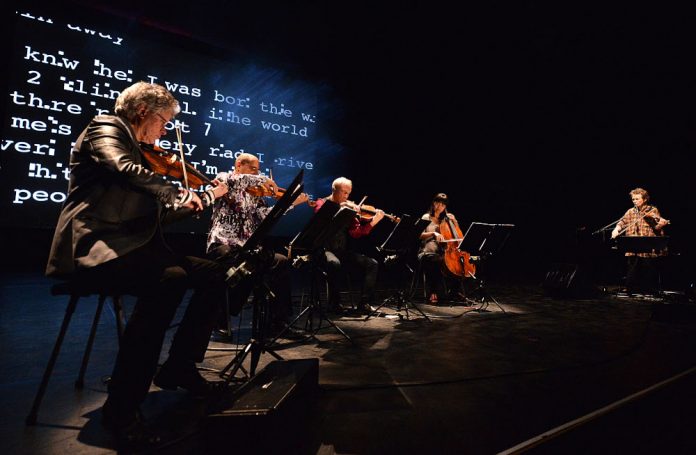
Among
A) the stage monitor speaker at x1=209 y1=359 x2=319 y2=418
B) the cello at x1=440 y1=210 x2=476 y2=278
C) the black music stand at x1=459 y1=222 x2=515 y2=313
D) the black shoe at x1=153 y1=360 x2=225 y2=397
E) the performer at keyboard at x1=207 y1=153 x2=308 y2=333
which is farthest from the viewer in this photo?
the cello at x1=440 y1=210 x2=476 y2=278

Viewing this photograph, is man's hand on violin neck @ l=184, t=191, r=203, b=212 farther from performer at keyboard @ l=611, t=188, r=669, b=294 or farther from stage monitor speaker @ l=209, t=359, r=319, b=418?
performer at keyboard @ l=611, t=188, r=669, b=294

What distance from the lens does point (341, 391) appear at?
200 cm

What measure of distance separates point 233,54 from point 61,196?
11.4 feet

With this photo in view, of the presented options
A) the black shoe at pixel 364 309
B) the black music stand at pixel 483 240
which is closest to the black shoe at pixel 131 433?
the black shoe at pixel 364 309

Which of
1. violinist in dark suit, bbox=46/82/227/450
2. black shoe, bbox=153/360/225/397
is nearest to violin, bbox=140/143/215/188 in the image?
violinist in dark suit, bbox=46/82/227/450

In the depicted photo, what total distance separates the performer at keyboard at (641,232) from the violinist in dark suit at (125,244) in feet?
23.6

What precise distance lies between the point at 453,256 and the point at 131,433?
14.2ft

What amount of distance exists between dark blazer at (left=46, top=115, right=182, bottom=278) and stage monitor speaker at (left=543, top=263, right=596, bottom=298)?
604 centimetres

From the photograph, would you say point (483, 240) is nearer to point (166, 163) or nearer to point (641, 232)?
point (166, 163)

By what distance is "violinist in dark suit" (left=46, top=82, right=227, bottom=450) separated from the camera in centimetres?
146

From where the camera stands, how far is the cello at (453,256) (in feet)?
16.5

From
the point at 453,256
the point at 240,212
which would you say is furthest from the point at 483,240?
the point at 240,212

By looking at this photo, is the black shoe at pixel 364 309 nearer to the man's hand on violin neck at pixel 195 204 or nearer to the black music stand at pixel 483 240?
the black music stand at pixel 483 240

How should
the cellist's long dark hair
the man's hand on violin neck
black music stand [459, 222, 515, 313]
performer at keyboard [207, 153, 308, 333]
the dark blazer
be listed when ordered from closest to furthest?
1. the dark blazer
2. the man's hand on violin neck
3. performer at keyboard [207, 153, 308, 333]
4. black music stand [459, 222, 515, 313]
5. the cellist's long dark hair
